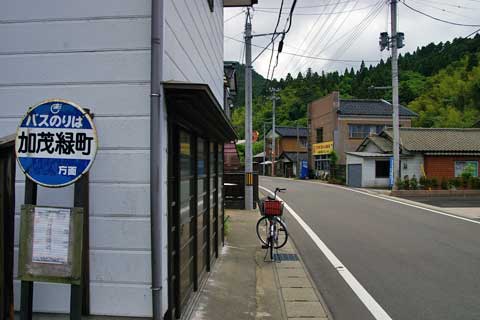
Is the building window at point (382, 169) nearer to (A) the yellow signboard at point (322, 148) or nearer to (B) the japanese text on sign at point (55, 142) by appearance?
(A) the yellow signboard at point (322, 148)

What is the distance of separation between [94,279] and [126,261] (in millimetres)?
358

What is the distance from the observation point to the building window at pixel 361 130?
40.3m

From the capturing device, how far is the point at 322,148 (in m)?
43.0

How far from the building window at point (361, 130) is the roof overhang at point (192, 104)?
122 ft

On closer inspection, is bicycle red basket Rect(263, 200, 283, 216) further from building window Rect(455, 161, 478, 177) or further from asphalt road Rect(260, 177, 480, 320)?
building window Rect(455, 161, 478, 177)

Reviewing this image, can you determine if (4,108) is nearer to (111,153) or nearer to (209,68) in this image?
(111,153)

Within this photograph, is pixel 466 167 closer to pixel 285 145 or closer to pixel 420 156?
pixel 420 156

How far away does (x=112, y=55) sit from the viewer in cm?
373

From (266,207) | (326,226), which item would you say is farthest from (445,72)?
(266,207)

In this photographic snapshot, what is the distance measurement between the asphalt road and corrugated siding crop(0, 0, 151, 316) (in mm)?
2801

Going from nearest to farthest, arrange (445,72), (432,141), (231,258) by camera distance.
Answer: (231,258) < (432,141) < (445,72)

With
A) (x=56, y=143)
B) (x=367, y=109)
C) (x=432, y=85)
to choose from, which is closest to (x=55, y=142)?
(x=56, y=143)

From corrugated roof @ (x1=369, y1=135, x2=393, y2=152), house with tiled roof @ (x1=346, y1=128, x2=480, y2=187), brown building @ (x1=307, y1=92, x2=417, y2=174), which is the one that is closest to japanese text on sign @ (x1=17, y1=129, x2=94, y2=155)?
house with tiled roof @ (x1=346, y1=128, x2=480, y2=187)

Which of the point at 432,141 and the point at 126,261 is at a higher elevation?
the point at 432,141
